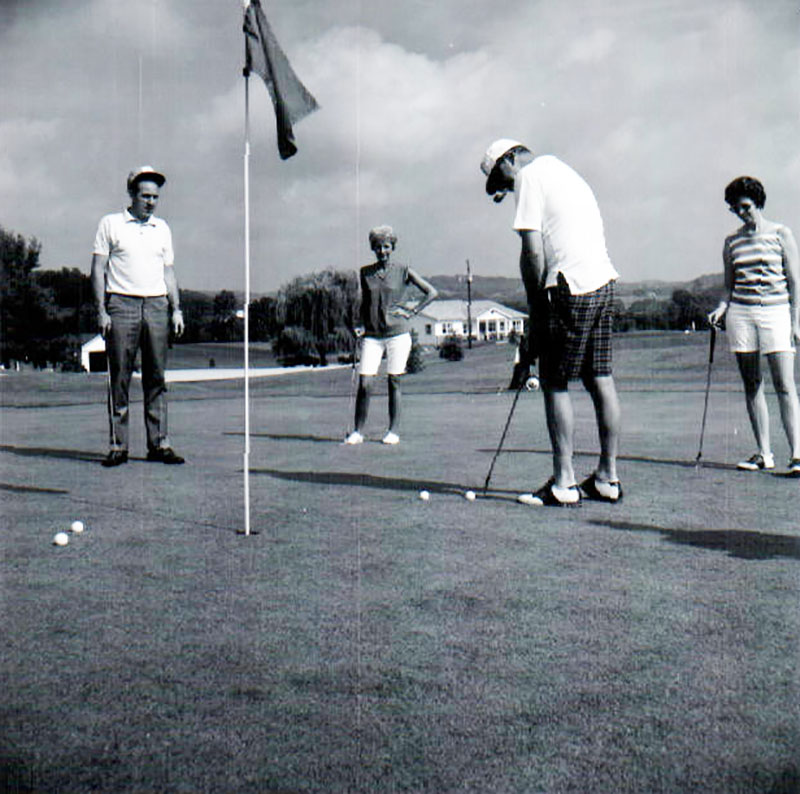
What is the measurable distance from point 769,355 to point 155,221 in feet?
15.8

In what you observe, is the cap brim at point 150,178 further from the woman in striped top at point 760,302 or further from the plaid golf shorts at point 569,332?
the woman in striped top at point 760,302

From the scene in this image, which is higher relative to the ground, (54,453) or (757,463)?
(757,463)

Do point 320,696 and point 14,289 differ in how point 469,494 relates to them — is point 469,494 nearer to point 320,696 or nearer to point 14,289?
point 320,696

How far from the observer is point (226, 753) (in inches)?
91.7

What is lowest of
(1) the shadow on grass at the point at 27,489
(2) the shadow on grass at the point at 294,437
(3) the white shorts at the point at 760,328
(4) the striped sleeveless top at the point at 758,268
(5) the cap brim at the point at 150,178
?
(2) the shadow on grass at the point at 294,437

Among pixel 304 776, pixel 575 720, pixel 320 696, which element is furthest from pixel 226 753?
pixel 575 720

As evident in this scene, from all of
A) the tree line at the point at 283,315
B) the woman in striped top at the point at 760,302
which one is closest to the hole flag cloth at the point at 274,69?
the woman in striped top at the point at 760,302

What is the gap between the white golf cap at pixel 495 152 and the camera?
19.5ft

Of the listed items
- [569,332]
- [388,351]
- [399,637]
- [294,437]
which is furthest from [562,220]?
[294,437]

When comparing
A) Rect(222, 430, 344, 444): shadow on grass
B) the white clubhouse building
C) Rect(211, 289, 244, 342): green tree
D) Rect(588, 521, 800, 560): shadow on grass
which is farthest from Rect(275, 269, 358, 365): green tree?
Rect(588, 521, 800, 560): shadow on grass

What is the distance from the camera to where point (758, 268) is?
748 centimetres

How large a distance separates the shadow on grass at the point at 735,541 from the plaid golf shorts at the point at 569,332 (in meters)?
1.15

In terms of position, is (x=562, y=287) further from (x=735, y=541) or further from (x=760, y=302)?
(x=760, y=302)

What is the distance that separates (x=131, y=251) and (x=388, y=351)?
9.04ft
